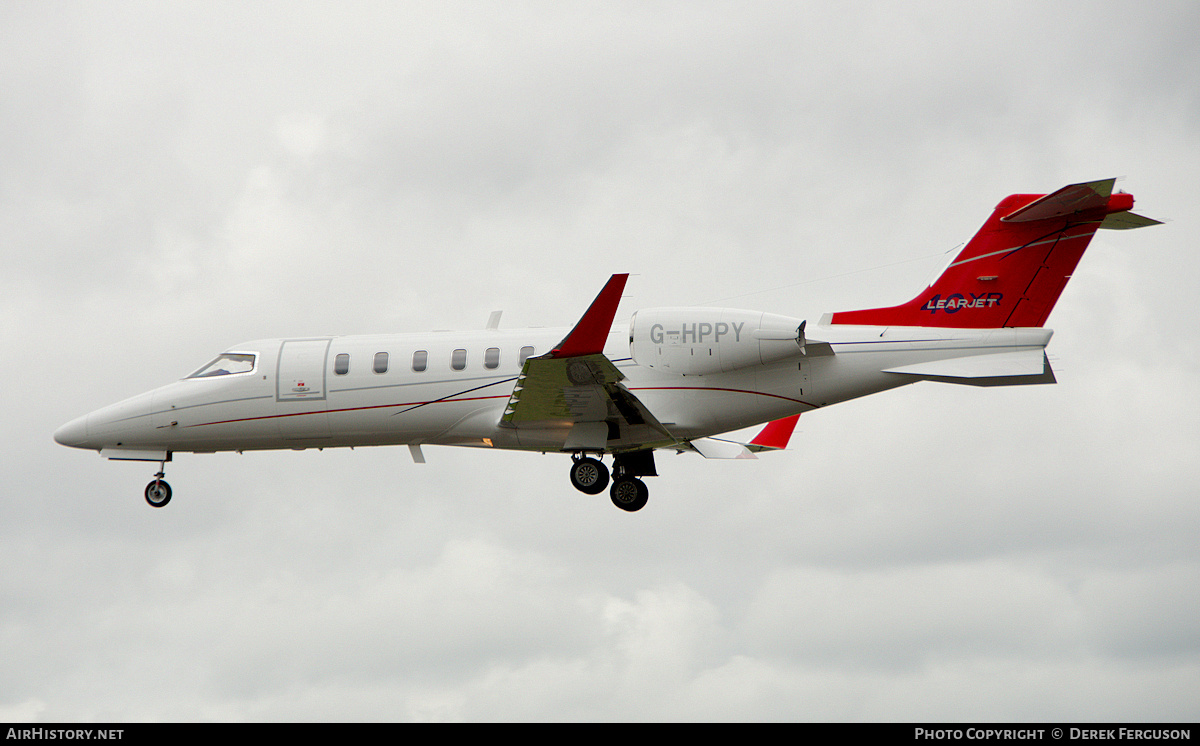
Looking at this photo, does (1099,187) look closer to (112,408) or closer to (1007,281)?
(1007,281)

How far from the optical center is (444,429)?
73.3 feet

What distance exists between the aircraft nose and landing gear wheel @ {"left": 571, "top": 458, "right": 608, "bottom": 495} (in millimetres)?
9874

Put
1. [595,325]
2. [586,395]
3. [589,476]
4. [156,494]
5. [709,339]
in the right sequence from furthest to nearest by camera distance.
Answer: [156,494], [589,476], [709,339], [586,395], [595,325]

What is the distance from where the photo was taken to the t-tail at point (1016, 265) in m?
20.3

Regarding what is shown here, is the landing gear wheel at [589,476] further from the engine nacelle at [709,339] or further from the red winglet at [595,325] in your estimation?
the red winglet at [595,325]

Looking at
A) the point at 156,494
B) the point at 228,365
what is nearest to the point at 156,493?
the point at 156,494

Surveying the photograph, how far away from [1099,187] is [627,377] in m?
8.50

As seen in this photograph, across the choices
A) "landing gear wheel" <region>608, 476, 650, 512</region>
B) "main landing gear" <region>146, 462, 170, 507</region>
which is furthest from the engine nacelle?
"main landing gear" <region>146, 462, 170, 507</region>

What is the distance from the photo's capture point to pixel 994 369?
20078 mm

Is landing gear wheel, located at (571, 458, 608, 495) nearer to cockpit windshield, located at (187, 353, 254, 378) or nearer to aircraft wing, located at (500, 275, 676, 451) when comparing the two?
aircraft wing, located at (500, 275, 676, 451)

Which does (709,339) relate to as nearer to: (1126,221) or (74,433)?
(1126,221)

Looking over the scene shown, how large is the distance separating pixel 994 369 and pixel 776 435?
22.1 feet
